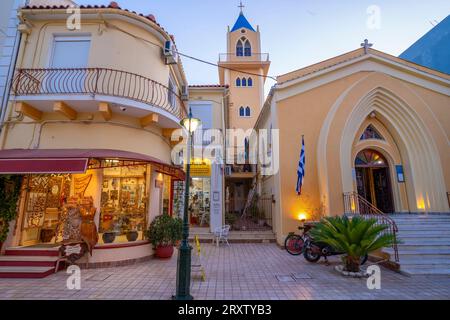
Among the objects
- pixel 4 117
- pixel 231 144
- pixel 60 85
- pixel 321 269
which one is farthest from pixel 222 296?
pixel 231 144

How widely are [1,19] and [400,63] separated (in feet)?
62.5

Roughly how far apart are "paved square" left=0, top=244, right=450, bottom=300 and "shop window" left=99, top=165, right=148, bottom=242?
57.0 inches

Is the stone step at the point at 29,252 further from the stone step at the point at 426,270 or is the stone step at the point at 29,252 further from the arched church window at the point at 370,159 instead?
the arched church window at the point at 370,159

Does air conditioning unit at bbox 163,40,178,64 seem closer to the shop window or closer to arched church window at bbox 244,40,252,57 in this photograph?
the shop window

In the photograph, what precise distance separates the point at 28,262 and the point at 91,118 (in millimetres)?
5094

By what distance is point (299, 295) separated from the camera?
209 inches

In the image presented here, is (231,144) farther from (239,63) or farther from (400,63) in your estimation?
(400,63)

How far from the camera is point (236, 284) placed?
6.06 meters

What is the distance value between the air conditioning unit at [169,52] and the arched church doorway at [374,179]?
37.0 feet

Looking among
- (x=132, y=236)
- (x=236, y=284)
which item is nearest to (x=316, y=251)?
(x=236, y=284)

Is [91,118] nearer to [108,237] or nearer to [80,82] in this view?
[80,82]

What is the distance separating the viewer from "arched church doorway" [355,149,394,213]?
1239 centimetres

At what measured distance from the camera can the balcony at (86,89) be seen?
748 cm

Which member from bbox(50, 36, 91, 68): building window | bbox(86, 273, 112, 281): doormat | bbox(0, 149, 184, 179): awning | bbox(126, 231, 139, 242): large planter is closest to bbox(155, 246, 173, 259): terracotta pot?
bbox(126, 231, 139, 242): large planter
